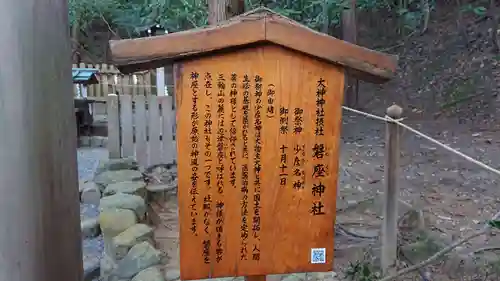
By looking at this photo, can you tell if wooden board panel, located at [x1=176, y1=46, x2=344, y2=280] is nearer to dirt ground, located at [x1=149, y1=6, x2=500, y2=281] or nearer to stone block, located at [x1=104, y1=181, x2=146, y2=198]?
dirt ground, located at [x1=149, y1=6, x2=500, y2=281]

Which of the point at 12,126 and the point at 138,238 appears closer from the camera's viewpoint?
the point at 12,126

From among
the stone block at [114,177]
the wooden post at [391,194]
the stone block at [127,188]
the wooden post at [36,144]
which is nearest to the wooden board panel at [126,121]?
the stone block at [114,177]

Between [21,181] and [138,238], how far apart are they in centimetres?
173

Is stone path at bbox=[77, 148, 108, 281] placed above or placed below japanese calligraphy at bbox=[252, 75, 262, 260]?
below

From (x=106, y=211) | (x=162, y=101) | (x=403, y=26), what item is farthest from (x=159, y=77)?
(x=403, y=26)

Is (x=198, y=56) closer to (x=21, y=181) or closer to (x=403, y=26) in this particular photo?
(x=21, y=181)

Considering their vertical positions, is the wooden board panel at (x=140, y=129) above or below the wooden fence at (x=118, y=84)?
below

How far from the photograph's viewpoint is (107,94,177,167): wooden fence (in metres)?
5.57

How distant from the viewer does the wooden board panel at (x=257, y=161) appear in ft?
5.44

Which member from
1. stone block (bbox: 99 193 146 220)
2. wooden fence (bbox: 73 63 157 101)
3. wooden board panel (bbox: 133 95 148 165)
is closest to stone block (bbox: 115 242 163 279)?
stone block (bbox: 99 193 146 220)

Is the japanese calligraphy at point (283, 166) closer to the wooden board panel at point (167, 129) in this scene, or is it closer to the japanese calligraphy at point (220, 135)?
the japanese calligraphy at point (220, 135)

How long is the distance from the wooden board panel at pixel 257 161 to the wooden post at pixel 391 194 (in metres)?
1.35

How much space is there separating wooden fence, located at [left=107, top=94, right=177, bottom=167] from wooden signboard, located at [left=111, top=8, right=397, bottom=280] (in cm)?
403

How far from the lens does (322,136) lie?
172 cm
